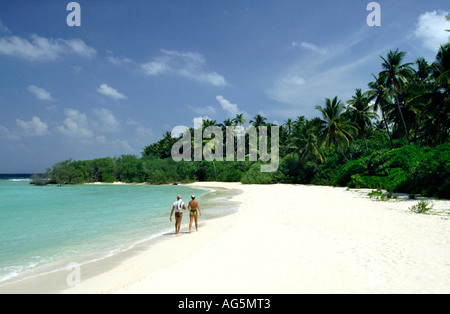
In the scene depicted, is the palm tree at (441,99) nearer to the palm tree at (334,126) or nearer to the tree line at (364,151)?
the tree line at (364,151)

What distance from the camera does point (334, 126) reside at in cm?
3269

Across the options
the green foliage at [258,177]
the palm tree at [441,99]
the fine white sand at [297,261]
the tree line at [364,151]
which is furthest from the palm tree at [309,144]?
the fine white sand at [297,261]

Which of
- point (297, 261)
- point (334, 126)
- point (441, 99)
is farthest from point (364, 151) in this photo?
point (297, 261)

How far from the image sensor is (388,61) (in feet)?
111

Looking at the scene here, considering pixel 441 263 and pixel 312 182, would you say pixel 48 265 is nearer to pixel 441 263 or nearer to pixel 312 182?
pixel 441 263

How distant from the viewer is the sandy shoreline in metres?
4.61

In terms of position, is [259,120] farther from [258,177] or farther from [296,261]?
[296,261]

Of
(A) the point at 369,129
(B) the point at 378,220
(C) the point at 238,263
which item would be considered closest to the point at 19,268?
(C) the point at 238,263

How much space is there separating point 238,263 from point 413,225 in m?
7.24

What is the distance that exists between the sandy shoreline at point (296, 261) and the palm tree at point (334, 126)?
2409 cm

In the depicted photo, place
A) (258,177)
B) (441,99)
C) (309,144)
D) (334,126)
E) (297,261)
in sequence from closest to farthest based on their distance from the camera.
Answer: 1. (297,261)
2. (441,99)
3. (334,126)
4. (309,144)
5. (258,177)

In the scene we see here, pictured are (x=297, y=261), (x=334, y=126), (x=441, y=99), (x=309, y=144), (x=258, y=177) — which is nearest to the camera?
(x=297, y=261)

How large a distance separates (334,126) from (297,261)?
30.3 meters

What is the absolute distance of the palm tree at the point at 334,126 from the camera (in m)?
32.7
